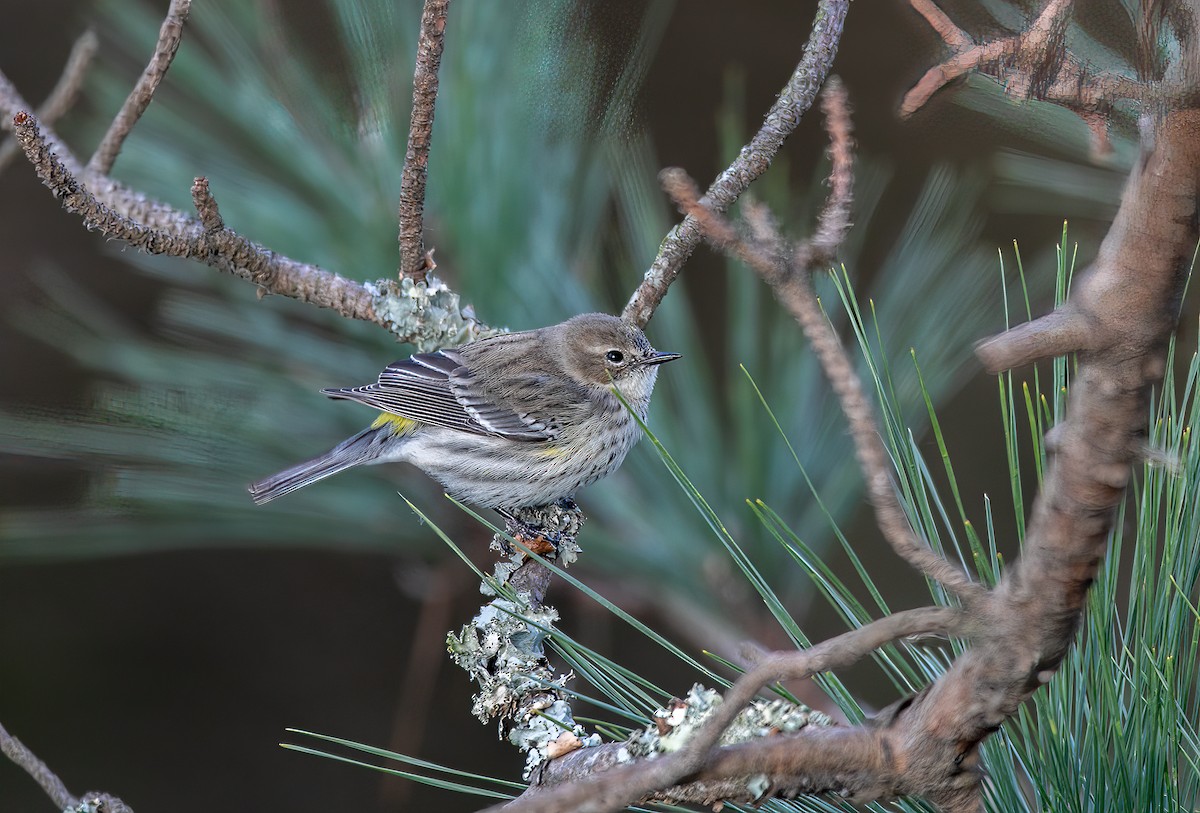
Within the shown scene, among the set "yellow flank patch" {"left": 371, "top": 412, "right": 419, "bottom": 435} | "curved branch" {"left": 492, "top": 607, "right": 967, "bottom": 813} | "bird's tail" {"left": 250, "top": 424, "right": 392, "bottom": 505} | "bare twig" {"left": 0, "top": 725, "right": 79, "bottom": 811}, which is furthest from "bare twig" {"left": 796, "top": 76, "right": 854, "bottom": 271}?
"yellow flank patch" {"left": 371, "top": 412, "right": 419, "bottom": 435}

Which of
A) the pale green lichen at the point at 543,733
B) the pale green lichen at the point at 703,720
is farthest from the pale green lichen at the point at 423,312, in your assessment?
the pale green lichen at the point at 703,720

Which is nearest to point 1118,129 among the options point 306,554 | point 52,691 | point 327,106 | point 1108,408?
point 1108,408

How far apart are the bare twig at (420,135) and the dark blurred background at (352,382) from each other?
0.22 m

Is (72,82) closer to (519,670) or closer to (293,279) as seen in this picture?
(293,279)

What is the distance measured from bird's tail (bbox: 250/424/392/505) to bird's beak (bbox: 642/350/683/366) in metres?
0.40

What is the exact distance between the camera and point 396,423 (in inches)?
65.5

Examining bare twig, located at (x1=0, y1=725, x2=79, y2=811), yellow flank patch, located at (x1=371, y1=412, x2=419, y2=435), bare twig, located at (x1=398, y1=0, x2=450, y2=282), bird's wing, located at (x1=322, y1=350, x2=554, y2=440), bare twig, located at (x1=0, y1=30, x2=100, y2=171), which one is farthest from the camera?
yellow flank patch, located at (x1=371, y1=412, x2=419, y2=435)

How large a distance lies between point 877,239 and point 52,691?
1765 mm

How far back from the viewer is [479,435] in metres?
1.73

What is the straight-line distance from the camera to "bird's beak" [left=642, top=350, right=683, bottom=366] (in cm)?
138

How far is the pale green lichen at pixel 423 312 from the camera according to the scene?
1.25 m

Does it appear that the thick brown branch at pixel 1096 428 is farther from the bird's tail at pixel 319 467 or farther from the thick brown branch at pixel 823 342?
the bird's tail at pixel 319 467

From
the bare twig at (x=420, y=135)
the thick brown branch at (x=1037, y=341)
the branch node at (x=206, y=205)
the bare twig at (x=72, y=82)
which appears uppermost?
the bare twig at (x=72, y=82)

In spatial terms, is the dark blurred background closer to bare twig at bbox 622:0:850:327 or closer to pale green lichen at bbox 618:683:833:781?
bare twig at bbox 622:0:850:327
